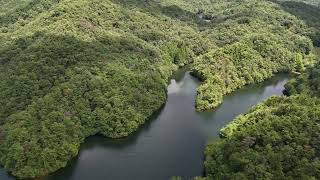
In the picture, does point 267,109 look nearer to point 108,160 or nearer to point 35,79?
point 108,160

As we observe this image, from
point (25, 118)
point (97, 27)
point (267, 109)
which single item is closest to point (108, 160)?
point (25, 118)

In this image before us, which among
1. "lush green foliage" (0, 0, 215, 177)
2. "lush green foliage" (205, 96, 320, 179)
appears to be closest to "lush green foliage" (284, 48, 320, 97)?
"lush green foliage" (205, 96, 320, 179)

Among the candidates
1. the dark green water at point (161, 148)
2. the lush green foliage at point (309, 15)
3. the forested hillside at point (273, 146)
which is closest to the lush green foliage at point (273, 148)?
the forested hillside at point (273, 146)

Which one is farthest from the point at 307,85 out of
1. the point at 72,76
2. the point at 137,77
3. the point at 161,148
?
the point at 72,76

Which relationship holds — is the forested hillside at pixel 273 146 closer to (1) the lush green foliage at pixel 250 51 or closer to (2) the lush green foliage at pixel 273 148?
(2) the lush green foliage at pixel 273 148

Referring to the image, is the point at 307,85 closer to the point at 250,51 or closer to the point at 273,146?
the point at 250,51

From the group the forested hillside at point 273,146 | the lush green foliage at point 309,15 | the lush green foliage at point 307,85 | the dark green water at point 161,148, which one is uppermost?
Answer: the forested hillside at point 273,146
